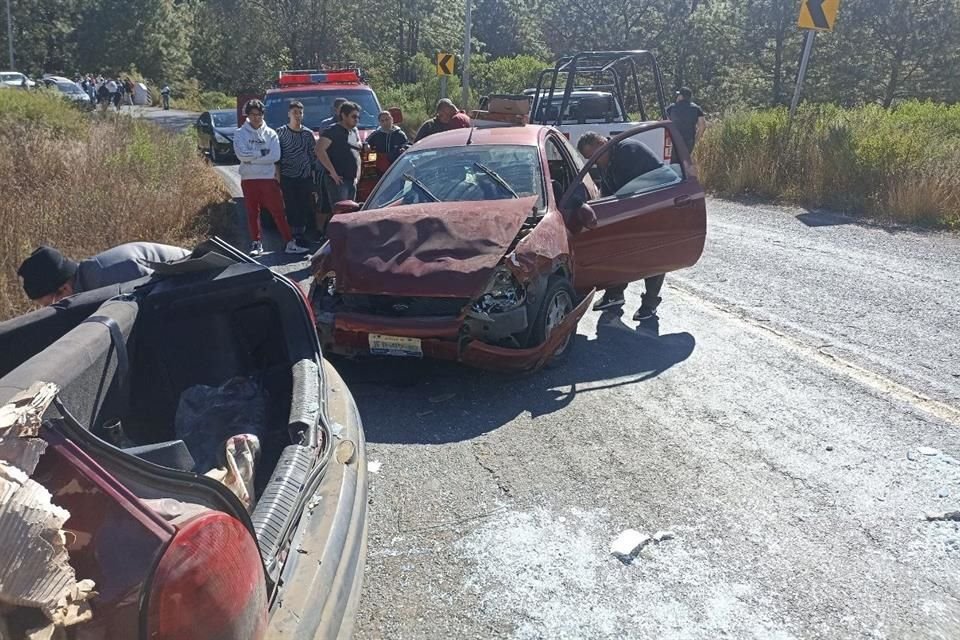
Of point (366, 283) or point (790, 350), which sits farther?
point (790, 350)

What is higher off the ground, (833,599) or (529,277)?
(529,277)

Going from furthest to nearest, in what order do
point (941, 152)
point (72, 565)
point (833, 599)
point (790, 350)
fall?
point (941, 152)
point (790, 350)
point (833, 599)
point (72, 565)

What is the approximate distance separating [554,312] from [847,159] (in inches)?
359

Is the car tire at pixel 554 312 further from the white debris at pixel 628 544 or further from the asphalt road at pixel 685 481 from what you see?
the white debris at pixel 628 544

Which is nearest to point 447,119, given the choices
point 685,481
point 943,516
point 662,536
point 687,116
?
point 687,116

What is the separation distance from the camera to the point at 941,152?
11.6m

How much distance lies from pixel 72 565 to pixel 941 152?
514 inches

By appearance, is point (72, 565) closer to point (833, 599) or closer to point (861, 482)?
point (833, 599)

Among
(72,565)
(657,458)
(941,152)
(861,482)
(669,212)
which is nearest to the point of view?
(72,565)

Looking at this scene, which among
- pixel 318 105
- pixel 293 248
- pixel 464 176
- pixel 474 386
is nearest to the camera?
pixel 474 386

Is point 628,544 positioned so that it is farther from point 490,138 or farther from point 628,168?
point 490,138

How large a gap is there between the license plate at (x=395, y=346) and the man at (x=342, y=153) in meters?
4.91

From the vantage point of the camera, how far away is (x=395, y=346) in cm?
502

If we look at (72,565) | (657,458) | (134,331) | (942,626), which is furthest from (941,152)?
(72,565)
